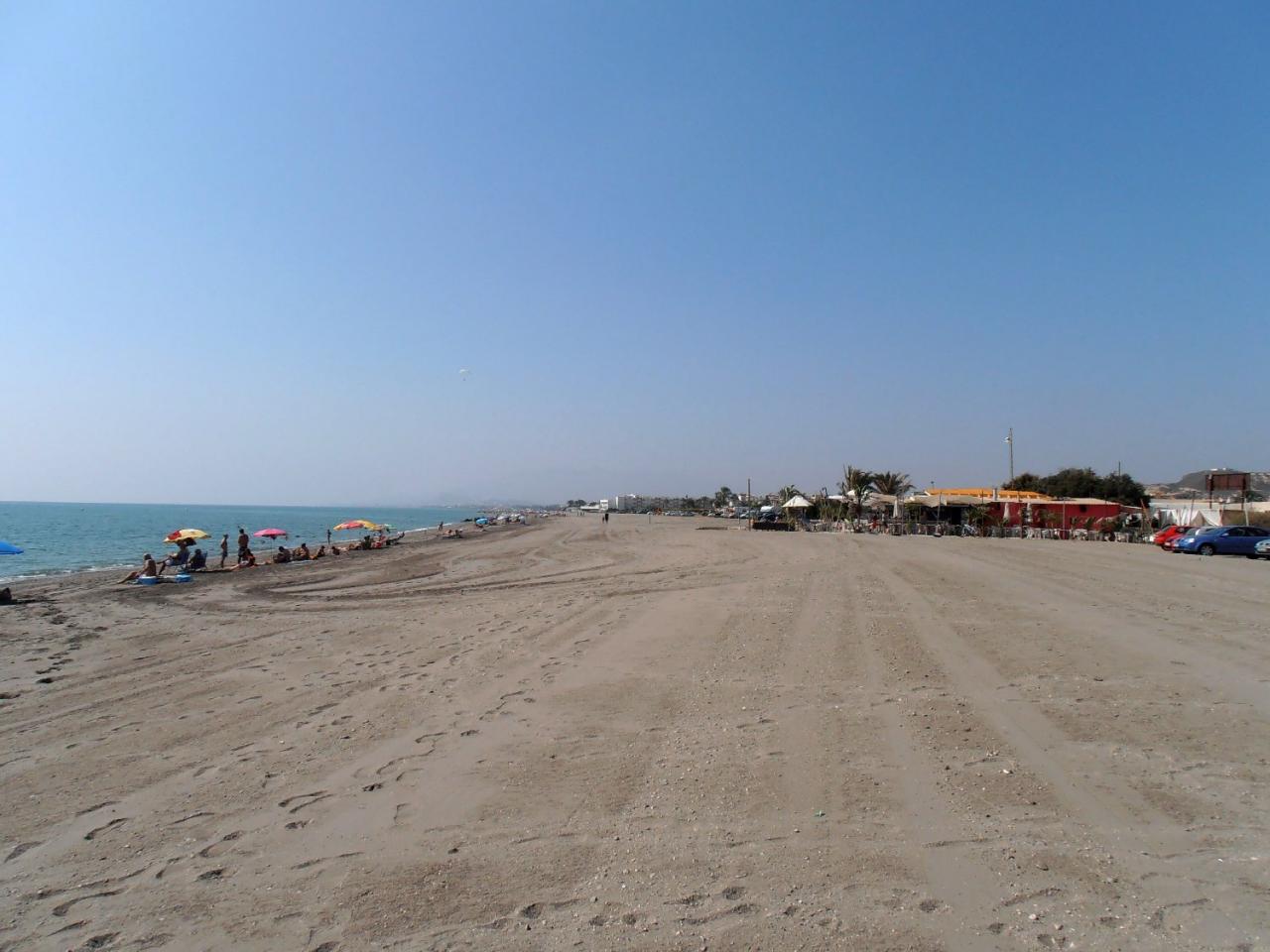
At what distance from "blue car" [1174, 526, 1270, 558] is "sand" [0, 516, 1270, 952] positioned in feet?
65.2

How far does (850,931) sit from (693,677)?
4.55 metres

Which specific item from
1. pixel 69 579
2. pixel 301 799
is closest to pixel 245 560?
pixel 69 579

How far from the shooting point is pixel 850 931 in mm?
3180

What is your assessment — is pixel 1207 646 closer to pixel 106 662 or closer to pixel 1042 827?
pixel 1042 827

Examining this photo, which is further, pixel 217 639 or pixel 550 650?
pixel 217 639

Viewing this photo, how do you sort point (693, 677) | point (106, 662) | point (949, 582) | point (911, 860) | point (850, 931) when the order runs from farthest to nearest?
point (949, 582) < point (106, 662) < point (693, 677) < point (911, 860) < point (850, 931)

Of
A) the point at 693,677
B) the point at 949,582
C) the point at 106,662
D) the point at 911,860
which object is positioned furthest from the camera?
the point at 949,582

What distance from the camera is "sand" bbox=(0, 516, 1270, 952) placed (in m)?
3.36

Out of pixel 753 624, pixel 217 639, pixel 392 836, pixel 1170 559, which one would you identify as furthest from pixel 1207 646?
pixel 1170 559

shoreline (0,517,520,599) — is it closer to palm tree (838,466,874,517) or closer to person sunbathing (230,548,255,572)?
person sunbathing (230,548,255,572)

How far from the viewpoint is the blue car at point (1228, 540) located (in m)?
26.2

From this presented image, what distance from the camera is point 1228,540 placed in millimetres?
26312

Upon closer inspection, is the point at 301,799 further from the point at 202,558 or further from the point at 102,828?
the point at 202,558

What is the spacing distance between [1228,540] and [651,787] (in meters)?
30.5
